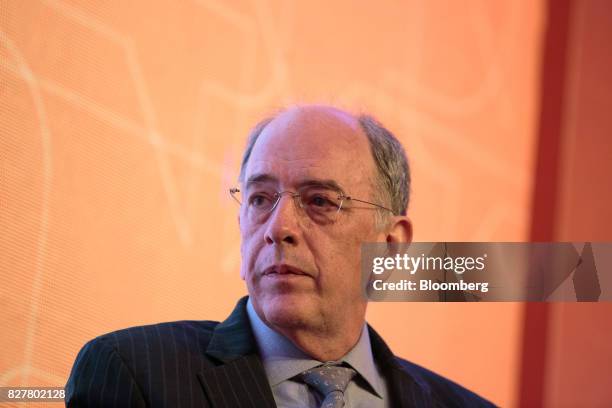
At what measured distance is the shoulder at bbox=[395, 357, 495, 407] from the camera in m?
2.09

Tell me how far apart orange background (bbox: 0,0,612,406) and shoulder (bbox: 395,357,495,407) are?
0.30 m

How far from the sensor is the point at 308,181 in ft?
6.21

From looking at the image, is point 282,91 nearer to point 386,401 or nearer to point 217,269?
point 217,269

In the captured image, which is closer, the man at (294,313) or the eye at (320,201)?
the man at (294,313)

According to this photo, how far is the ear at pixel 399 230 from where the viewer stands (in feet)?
6.86

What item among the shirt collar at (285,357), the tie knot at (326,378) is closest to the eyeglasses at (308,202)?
the shirt collar at (285,357)

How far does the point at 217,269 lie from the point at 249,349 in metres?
0.49

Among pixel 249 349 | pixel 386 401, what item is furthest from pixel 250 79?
pixel 386 401

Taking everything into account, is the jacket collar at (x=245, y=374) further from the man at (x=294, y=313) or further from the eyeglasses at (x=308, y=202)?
the eyeglasses at (x=308, y=202)

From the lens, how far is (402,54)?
2592 mm

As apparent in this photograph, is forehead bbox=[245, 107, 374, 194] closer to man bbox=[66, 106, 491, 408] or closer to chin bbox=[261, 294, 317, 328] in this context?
man bbox=[66, 106, 491, 408]
